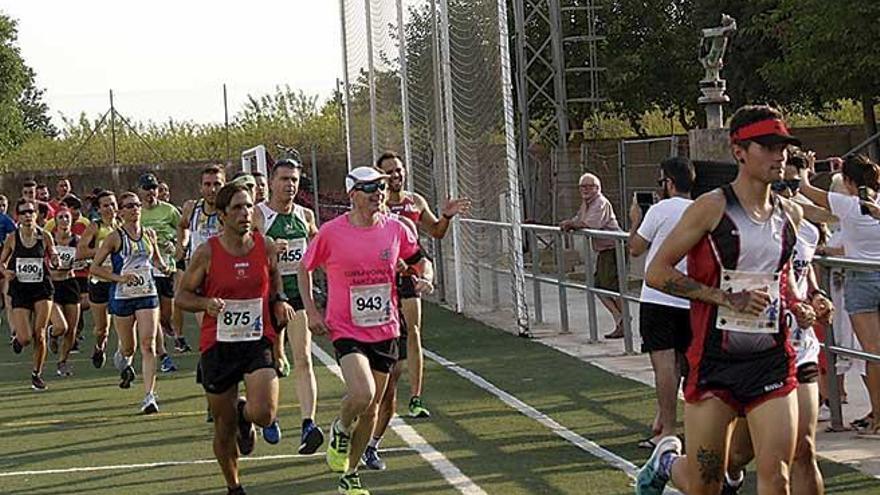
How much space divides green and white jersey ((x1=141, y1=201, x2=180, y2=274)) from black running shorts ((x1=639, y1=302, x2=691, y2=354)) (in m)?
9.22

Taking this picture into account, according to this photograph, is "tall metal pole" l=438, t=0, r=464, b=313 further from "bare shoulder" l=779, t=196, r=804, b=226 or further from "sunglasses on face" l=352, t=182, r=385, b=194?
"bare shoulder" l=779, t=196, r=804, b=226

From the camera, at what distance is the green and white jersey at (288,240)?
12539 millimetres

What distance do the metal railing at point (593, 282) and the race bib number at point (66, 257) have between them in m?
5.11

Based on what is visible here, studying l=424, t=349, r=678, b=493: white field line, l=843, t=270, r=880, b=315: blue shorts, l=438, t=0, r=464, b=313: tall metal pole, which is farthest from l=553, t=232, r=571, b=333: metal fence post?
l=843, t=270, r=880, b=315: blue shorts

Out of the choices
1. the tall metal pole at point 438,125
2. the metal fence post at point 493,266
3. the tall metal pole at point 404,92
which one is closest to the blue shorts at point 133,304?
the metal fence post at point 493,266

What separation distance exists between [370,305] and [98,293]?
863cm

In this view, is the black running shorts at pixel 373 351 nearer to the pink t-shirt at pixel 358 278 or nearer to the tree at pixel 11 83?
the pink t-shirt at pixel 358 278

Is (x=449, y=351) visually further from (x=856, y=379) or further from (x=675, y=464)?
(x=675, y=464)

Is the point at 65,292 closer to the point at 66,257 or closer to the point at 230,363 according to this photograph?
the point at 66,257

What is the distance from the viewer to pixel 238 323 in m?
10.3

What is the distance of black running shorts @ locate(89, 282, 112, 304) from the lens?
18422mm

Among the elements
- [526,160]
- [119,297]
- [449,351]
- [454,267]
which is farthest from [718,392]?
[526,160]

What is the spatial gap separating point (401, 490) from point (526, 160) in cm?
2166

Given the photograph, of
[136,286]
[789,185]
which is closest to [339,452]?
[789,185]
